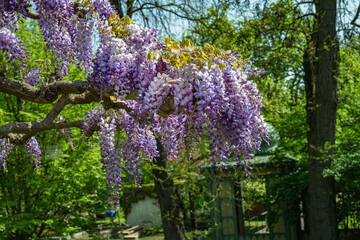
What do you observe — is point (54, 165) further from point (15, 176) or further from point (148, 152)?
point (148, 152)

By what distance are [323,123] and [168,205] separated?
137 inches

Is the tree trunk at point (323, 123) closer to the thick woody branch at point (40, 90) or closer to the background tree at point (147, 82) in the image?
the background tree at point (147, 82)

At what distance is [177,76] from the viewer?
2859mm

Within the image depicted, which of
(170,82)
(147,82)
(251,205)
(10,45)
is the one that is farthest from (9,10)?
(251,205)

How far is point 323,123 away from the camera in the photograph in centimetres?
852

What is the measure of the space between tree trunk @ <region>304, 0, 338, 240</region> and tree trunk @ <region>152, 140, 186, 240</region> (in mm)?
2729

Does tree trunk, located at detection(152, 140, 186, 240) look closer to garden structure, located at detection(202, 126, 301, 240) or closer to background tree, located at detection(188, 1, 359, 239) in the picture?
garden structure, located at detection(202, 126, 301, 240)

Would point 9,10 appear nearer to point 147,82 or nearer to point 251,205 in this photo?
point 147,82

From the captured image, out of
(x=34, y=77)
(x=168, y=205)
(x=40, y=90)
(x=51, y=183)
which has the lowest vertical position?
(x=168, y=205)

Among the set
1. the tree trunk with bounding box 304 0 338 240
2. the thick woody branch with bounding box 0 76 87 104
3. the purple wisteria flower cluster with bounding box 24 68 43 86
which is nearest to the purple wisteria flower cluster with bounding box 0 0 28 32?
the thick woody branch with bounding box 0 76 87 104

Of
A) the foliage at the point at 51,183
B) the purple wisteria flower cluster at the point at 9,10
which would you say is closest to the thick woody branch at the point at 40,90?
the purple wisteria flower cluster at the point at 9,10

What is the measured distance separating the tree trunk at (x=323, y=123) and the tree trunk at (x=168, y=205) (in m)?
2.73

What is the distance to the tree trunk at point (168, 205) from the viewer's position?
844 cm

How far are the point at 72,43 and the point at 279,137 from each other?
7.63m
